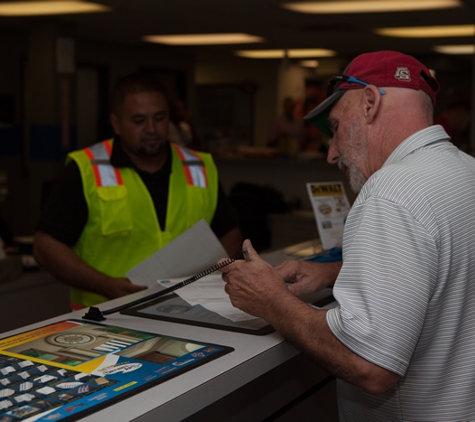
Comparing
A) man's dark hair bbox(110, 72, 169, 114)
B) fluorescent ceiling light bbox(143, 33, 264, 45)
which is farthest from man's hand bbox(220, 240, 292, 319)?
fluorescent ceiling light bbox(143, 33, 264, 45)

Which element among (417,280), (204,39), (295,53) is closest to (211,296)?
(417,280)

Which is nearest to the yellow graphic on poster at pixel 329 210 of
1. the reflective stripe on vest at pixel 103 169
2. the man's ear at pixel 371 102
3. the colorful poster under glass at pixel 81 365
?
the reflective stripe on vest at pixel 103 169

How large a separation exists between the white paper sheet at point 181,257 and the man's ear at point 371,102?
0.72 metres

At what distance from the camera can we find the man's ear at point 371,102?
136 cm

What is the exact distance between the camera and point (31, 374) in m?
1.13

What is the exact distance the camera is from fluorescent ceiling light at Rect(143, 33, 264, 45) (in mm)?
9078

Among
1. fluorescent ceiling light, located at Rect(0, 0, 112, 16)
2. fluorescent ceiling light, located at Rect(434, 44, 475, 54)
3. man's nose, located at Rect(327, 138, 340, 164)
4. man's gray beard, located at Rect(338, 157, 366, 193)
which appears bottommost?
man's gray beard, located at Rect(338, 157, 366, 193)

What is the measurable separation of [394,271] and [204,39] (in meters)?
8.75

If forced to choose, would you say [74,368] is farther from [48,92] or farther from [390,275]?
[48,92]

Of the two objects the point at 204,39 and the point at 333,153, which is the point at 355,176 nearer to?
the point at 333,153

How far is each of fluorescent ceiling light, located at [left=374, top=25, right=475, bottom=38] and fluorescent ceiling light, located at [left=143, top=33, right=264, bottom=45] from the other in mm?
1880

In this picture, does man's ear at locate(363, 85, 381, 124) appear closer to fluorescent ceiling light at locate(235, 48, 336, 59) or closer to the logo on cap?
the logo on cap

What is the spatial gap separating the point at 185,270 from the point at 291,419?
1.79 feet

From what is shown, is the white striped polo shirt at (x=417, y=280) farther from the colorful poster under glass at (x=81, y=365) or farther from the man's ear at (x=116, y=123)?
the man's ear at (x=116, y=123)
